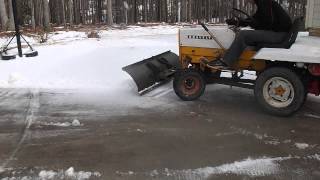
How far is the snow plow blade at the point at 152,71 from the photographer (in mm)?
8039

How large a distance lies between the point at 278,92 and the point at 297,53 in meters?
0.66

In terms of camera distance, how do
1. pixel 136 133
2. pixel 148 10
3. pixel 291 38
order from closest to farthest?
1. pixel 136 133
2. pixel 291 38
3. pixel 148 10

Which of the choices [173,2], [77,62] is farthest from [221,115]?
[173,2]

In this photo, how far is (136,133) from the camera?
6039 millimetres

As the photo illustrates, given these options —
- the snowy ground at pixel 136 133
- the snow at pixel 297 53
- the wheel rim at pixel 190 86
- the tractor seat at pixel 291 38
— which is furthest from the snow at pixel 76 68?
the tractor seat at pixel 291 38

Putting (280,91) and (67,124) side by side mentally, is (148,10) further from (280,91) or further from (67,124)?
(67,124)

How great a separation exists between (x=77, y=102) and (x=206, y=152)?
3082mm

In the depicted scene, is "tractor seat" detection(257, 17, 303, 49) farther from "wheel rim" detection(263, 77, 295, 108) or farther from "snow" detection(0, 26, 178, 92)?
"snow" detection(0, 26, 178, 92)

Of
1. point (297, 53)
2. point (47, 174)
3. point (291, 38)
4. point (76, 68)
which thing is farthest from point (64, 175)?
Answer: point (76, 68)

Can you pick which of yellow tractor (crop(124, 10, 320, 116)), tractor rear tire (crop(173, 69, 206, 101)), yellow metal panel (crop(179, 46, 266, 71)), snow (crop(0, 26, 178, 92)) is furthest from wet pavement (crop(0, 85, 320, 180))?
snow (crop(0, 26, 178, 92))

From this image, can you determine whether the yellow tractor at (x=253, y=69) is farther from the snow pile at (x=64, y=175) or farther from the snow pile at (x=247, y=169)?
the snow pile at (x=64, y=175)

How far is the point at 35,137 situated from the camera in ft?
19.3

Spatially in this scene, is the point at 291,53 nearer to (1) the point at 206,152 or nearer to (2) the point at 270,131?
(2) the point at 270,131

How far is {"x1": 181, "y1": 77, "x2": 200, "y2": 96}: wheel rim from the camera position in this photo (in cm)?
771
